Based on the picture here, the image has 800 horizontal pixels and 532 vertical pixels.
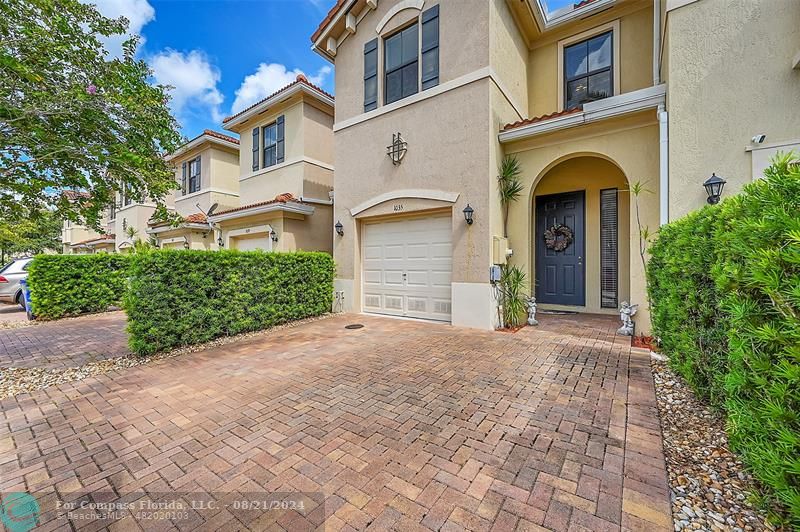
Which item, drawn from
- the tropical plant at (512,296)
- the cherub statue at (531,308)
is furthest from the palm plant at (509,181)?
the cherub statue at (531,308)

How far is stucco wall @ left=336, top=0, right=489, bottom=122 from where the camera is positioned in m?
7.18

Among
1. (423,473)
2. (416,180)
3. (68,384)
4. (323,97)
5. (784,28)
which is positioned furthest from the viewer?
(323,97)

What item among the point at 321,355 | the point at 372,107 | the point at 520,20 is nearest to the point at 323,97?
the point at 372,107

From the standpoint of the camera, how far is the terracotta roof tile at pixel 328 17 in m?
9.12

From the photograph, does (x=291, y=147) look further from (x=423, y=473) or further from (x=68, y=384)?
(x=423, y=473)

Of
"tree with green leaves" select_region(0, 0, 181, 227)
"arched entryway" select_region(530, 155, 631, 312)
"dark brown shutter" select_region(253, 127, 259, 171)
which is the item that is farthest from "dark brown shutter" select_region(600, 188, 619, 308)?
"dark brown shutter" select_region(253, 127, 259, 171)

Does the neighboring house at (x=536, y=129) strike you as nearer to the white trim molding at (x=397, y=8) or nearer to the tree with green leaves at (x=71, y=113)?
the white trim molding at (x=397, y=8)

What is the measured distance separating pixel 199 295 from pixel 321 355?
297 cm

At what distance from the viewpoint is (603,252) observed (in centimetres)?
848

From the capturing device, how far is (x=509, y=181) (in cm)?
767

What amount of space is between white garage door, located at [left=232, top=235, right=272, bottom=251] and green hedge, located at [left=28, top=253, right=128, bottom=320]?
351cm

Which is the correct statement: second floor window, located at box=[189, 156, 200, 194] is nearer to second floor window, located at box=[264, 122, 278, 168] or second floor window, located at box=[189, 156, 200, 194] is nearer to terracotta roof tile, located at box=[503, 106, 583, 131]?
second floor window, located at box=[264, 122, 278, 168]

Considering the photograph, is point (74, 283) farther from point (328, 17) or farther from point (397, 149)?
point (328, 17)

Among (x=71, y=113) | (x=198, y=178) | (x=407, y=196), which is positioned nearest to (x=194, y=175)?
(x=198, y=178)
